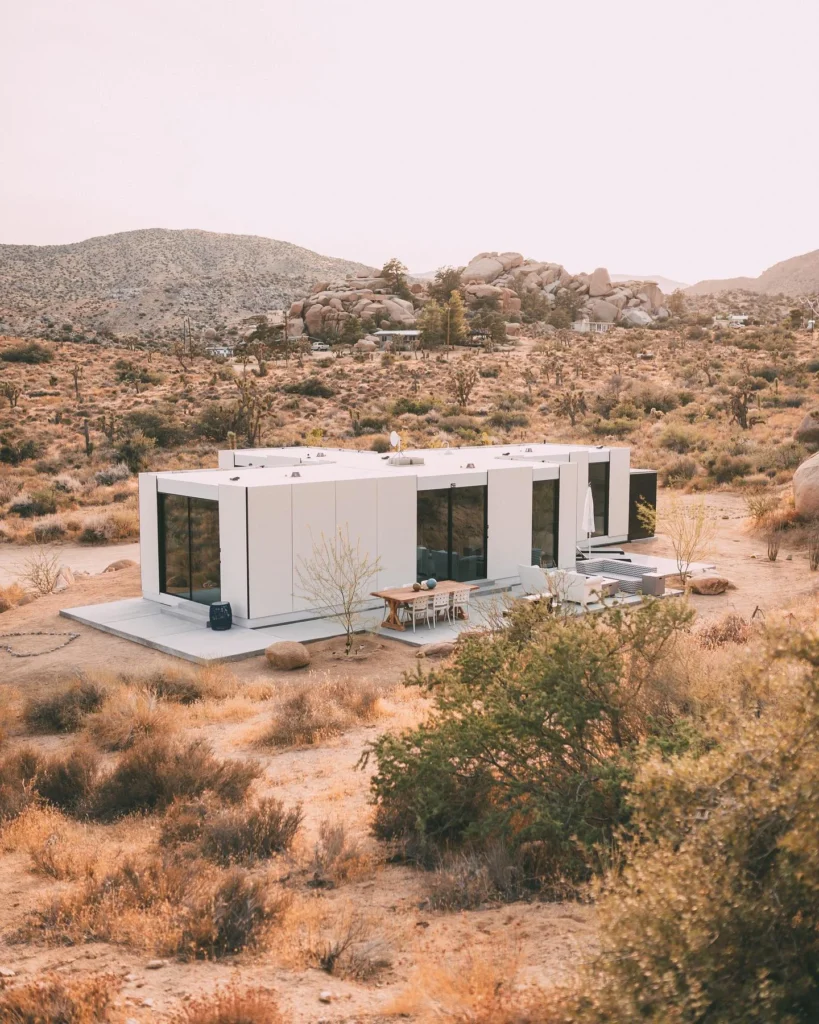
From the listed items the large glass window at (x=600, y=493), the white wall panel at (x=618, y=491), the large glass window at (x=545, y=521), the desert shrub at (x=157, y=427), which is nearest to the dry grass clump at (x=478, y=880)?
the large glass window at (x=545, y=521)

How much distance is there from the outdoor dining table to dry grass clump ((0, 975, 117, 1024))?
11.1 metres

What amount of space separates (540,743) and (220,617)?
31.5 ft

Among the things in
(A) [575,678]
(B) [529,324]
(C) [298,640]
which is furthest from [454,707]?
(B) [529,324]

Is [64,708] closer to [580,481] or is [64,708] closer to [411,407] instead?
[580,481]

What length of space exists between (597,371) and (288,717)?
4890 centimetres

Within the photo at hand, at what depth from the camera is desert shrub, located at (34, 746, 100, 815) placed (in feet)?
27.4

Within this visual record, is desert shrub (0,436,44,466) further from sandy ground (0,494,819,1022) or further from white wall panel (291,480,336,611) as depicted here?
sandy ground (0,494,819,1022)

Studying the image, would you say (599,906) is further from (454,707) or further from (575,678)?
(454,707)

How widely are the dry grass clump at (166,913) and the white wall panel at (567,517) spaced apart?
571 inches

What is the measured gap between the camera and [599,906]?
158 inches

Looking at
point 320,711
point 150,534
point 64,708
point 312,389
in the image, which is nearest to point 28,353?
point 312,389

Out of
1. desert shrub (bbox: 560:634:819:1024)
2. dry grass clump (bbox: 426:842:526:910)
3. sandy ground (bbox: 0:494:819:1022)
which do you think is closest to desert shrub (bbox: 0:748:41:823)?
sandy ground (bbox: 0:494:819:1022)

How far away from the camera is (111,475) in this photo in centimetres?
3388

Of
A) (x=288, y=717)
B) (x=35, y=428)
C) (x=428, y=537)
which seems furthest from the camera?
(x=35, y=428)
